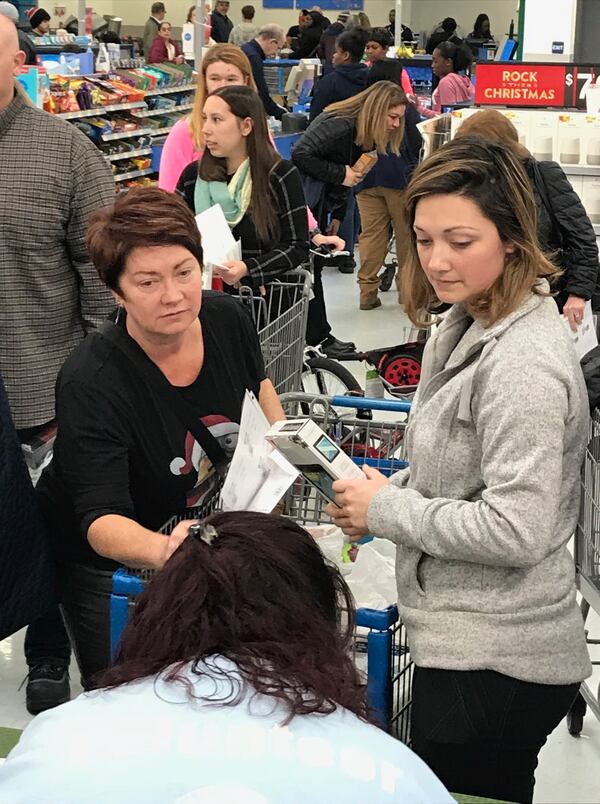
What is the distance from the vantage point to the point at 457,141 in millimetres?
1974

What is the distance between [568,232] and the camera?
4.65 meters

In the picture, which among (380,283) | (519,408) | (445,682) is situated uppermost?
(519,408)

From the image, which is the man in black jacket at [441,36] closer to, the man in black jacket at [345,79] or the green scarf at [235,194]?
the man in black jacket at [345,79]

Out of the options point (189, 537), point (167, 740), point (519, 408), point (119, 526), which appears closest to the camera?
point (167, 740)

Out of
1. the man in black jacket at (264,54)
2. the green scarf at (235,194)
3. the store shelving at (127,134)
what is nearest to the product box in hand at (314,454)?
the green scarf at (235,194)

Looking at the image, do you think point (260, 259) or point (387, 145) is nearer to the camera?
point (260, 259)

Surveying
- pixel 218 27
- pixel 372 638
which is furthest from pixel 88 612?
pixel 218 27

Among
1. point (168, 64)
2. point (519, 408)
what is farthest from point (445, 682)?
point (168, 64)

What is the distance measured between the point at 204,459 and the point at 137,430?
7.4 inches

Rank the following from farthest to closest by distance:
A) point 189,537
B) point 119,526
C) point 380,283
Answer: point 380,283 < point 119,526 < point 189,537

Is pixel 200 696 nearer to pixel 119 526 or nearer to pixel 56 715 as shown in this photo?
pixel 56 715

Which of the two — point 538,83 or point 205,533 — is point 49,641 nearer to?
point 205,533

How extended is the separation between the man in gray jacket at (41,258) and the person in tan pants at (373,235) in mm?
5103

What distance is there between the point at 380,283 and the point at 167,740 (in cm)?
802
